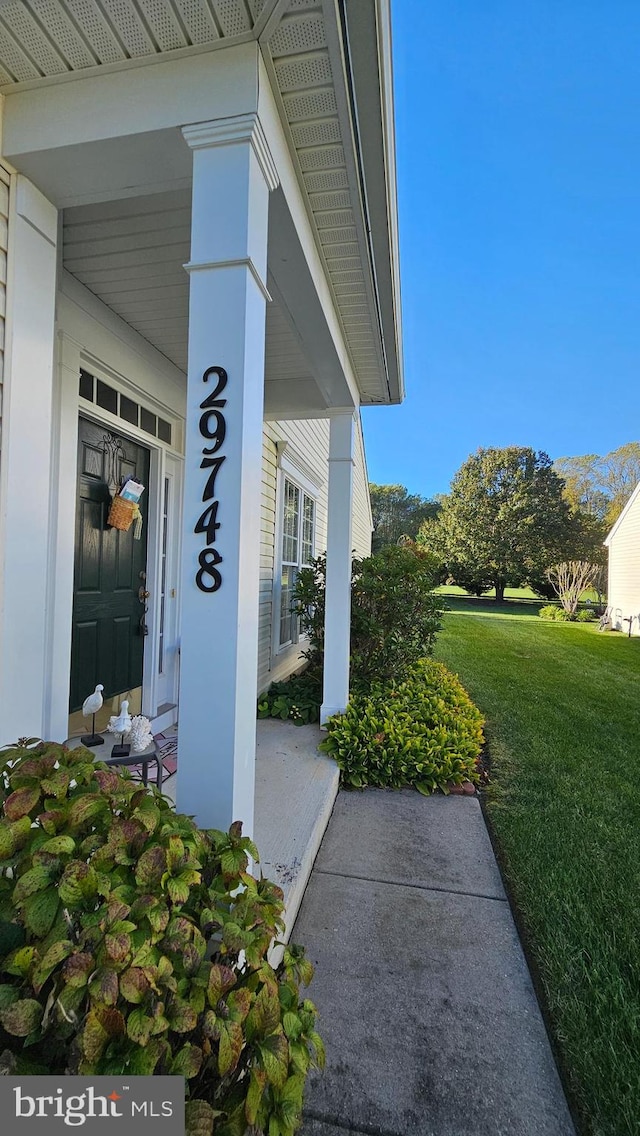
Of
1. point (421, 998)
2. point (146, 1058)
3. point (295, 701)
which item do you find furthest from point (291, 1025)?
point (295, 701)

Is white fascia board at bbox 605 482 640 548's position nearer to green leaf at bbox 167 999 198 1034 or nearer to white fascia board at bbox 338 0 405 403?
white fascia board at bbox 338 0 405 403

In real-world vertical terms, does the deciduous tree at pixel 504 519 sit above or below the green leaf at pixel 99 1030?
above

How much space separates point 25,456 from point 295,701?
3214mm

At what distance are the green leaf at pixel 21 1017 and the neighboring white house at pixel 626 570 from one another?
15.6 meters

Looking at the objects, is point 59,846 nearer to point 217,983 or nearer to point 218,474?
point 217,983

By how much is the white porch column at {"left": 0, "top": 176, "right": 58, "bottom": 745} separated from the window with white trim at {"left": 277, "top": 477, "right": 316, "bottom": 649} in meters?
3.72

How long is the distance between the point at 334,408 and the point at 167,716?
281 centimetres

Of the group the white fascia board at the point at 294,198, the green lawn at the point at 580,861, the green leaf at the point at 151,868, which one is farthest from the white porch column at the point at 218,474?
the green lawn at the point at 580,861

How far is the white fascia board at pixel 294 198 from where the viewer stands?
1586mm

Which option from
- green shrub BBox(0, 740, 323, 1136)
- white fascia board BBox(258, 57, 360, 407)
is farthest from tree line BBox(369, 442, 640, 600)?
green shrub BBox(0, 740, 323, 1136)

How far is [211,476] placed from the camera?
4.91ft

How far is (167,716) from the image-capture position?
12.5 ft

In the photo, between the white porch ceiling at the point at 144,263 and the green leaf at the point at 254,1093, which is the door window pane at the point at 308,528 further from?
the green leaf at the point at 254,1093

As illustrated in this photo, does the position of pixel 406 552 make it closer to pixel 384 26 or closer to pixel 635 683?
pixel 384 26
